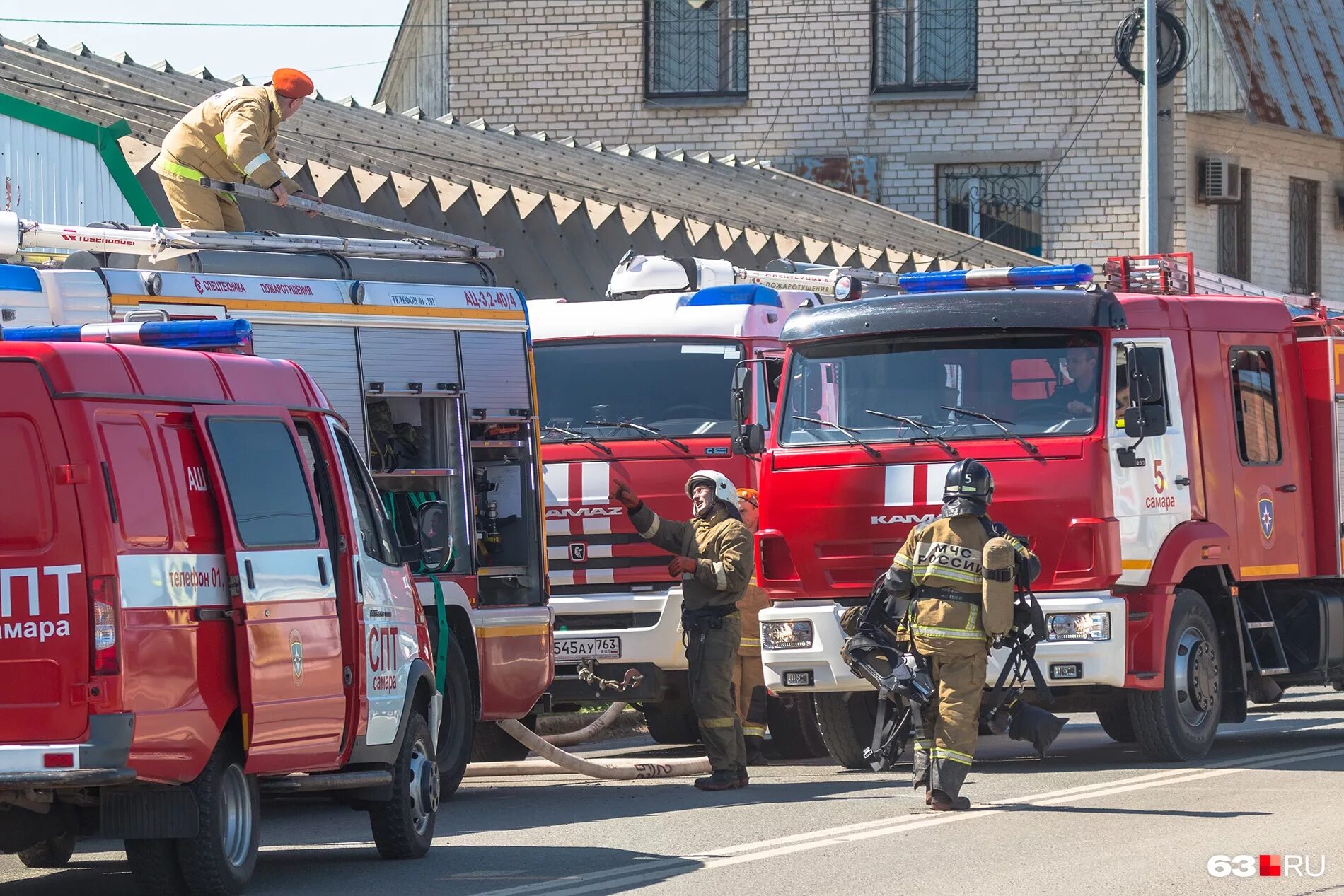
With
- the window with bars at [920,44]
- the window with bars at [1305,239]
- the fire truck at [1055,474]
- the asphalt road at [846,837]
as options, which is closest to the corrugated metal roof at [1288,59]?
the window with bars at [1305,239]

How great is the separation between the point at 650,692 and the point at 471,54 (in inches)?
811

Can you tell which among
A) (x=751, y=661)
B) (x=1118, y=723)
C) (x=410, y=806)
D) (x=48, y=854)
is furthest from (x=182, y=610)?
(x=1118, y=723)

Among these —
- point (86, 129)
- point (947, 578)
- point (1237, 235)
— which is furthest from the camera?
point (1237, 235)

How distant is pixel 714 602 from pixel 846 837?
284 centimetres

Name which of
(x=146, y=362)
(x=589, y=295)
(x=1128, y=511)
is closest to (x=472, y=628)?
(x=1128, y=511)

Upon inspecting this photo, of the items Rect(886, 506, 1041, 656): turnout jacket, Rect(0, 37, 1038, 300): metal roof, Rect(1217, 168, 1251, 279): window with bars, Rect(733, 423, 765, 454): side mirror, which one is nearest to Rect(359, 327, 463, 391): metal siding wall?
Rect(733, 423, 765, 454): side mirror

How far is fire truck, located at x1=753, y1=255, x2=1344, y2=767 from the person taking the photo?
40.4 ft

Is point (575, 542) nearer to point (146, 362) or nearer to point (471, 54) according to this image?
point (146, 362)

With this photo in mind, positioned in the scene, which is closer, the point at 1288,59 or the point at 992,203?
the point at 1288,59

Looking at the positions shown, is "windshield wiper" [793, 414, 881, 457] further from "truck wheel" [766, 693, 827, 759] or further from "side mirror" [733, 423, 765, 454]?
"truck wheel" [766, 693, 827, 759]

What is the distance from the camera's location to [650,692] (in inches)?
552

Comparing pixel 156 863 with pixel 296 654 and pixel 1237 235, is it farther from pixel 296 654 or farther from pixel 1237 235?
pixel 1237 235

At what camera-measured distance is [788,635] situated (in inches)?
503

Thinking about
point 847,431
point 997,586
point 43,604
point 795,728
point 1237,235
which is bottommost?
point 795,728
